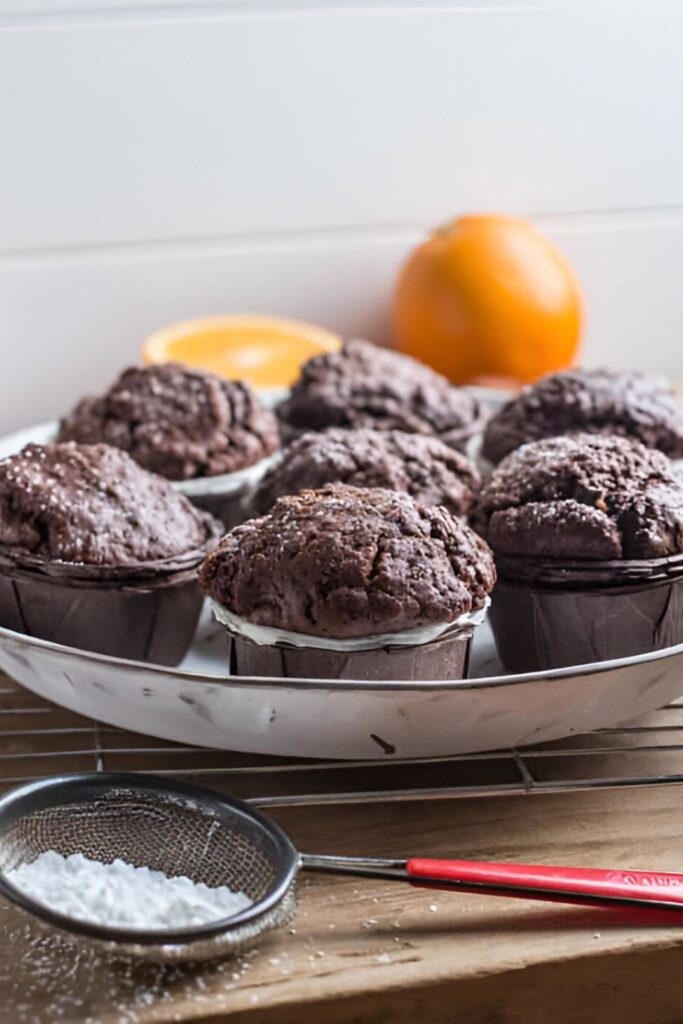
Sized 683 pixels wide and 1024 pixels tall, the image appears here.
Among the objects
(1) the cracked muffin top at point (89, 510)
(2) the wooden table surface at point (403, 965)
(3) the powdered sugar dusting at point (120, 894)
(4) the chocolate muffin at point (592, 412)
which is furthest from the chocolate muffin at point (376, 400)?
(3) the powdered sugar dusting at point (120, 894)

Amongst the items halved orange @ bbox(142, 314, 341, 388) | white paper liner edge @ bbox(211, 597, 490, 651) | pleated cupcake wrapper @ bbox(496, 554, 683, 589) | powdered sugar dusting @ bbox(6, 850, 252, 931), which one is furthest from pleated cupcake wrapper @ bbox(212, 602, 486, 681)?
halved orange @ bbox(142, 314, 341, 388)

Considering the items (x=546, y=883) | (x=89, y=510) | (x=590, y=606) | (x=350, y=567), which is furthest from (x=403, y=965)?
(x=89, y=510)

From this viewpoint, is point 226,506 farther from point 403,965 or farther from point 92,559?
point 403,965

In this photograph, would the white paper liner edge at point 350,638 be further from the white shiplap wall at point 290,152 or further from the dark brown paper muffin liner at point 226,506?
the white shiplap wall at point 290,152

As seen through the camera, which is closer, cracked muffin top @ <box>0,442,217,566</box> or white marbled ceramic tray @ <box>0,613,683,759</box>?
white marbled ceramic tray @ <box>0,613,683,759</box>

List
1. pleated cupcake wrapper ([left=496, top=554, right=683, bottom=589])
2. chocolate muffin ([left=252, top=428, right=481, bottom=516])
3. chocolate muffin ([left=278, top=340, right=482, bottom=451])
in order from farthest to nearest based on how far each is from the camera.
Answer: chocolate muffin ([left=278, top=340, right=482, bottom=451])
chocolate muffin ([left=252, top=428, right=481, bottom=516])
pleated cupcake wrapper ([left=496, top=554, right=683, bottom=589])

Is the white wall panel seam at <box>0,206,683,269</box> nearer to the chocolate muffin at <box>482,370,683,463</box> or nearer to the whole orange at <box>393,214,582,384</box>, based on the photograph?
the whole orange at <box>393,214,582,384</box>

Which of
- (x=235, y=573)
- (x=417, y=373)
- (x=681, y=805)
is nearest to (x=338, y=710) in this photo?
(x=235, y=573)
